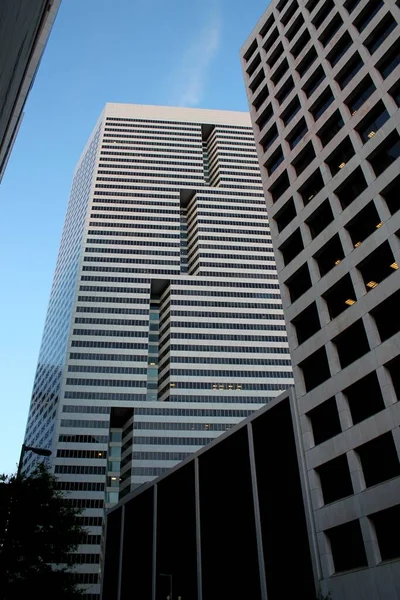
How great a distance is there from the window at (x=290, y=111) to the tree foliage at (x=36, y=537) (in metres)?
38.3

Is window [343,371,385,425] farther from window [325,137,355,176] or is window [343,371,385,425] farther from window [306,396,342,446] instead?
window [325,137,355,176]

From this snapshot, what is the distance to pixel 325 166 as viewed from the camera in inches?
1663

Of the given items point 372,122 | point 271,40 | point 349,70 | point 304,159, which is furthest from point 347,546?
point 271,40

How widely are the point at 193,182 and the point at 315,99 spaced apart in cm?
13655

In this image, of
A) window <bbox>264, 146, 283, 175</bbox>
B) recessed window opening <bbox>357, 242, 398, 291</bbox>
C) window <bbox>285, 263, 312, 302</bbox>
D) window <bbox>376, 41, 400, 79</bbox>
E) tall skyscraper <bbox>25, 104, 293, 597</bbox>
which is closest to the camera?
recessed window opening <bbox>357, 242, 398, 291</bbox>

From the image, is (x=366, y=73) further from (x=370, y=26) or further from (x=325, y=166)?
(x=325, y=166)

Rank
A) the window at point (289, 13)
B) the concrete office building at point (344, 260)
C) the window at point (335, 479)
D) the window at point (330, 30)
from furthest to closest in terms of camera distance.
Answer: the window at point (289, 13), the window at point (330, 30), the window at point (335, 479), the concrete office building at point (344, 260)

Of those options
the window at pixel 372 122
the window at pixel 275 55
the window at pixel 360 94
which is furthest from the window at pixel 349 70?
the window at pixel 275 55

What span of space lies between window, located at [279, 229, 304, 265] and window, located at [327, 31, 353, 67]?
15.7 m

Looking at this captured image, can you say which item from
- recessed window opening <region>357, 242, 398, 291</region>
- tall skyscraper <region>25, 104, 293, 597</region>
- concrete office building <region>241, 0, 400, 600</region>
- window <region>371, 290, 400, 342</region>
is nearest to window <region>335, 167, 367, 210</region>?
concrete office building <region>241, 0, 400, 600</region>

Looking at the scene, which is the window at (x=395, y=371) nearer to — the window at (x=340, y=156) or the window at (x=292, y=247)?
the window at (x=292, y=247)

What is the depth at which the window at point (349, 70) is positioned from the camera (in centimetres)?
4259

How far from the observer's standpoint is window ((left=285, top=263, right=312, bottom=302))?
41.9 metres

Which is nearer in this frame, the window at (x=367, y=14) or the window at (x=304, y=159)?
the window at (x=367, y=14)
